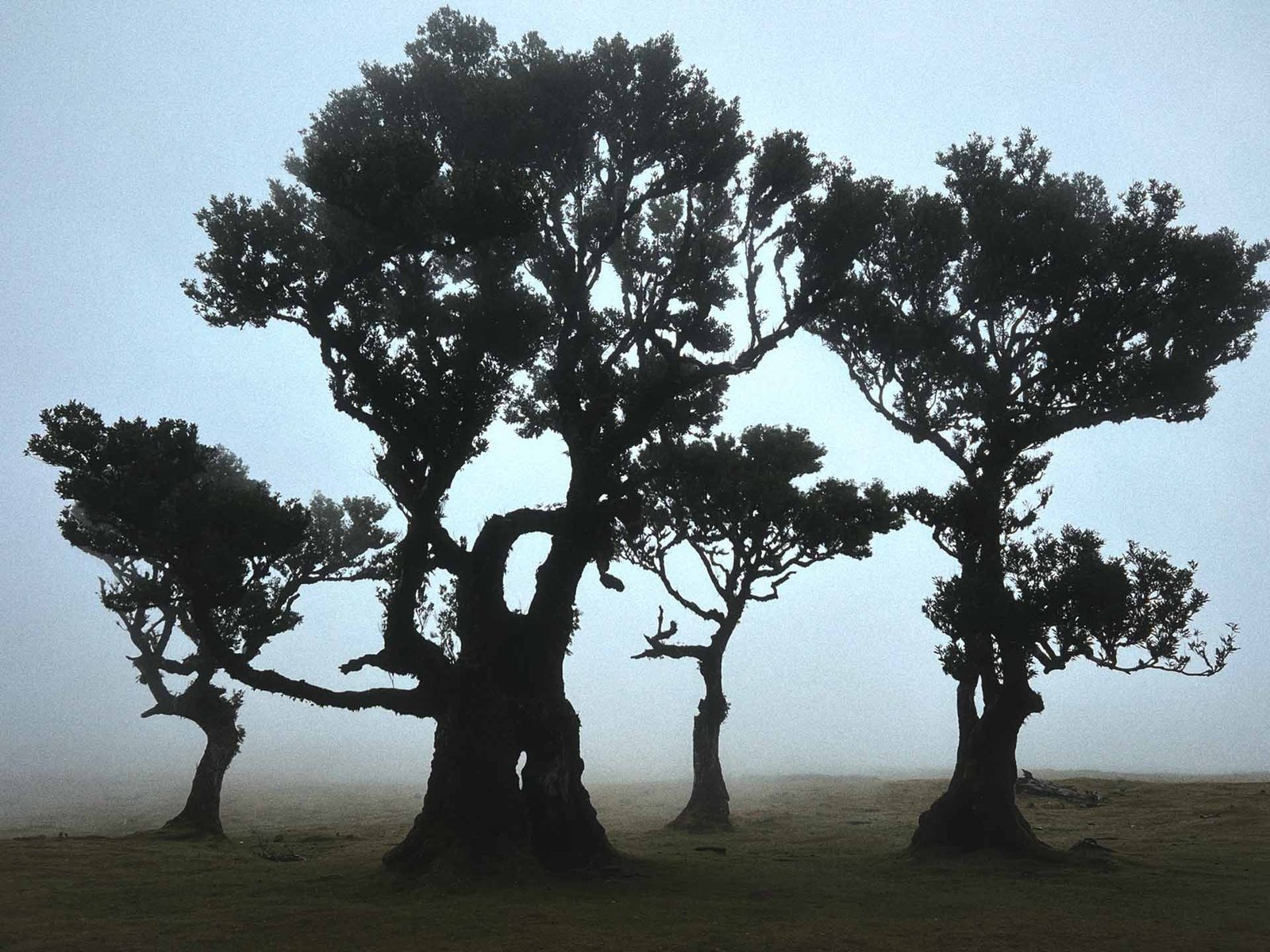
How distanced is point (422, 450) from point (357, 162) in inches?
283

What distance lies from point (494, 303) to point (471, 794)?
12534 millimetres

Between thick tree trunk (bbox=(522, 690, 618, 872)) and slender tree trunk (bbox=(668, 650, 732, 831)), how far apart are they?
43.2ft

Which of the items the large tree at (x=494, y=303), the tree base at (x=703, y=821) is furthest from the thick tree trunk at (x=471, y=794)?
the tree base at (x=703, y=821)

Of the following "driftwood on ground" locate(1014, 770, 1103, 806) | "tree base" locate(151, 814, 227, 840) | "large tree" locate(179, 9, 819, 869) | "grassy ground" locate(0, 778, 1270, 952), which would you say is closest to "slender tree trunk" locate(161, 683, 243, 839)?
"tree base" locate(151, 814, 227, 840)

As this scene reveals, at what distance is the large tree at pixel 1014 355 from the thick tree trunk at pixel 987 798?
0.05 m

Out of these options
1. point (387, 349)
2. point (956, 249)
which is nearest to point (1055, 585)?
point (956, 249)

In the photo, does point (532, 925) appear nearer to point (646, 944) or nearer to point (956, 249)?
point (646, 944)

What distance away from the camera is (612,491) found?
74.0 ft

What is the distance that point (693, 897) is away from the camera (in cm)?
1655

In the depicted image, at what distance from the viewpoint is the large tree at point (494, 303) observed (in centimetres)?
2002

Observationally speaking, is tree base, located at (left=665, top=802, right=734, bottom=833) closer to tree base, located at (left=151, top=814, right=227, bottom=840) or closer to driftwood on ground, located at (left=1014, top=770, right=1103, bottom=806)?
driftwood on ground, located at (left=1014, top=770, right=1103, bottom=806)

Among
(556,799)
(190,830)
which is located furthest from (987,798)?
(190,830)

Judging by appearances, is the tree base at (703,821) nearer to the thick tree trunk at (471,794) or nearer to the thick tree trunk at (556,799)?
the thick tree trunk at (556,799)

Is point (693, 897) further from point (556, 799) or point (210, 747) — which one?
point (210, 747)
